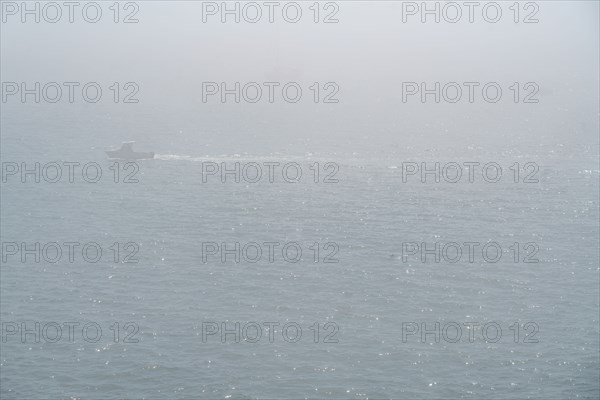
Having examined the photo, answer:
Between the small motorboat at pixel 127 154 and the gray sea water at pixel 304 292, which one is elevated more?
the small motorboat at pixel 127 154

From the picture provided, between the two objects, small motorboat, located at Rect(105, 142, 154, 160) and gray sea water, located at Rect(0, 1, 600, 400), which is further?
small motorboat, located at Rect(105, 142, 154, 160)

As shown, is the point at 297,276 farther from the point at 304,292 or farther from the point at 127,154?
the point at 127,154

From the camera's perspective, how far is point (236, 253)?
86.8ft

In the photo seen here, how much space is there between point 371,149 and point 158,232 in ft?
87.0

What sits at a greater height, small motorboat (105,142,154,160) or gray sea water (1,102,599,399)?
small motorboat (105,142,154,160)

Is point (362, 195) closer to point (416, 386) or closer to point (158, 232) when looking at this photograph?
point (158, 232)

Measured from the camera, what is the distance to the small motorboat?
46303 millimetres

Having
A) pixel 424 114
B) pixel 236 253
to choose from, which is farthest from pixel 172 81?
pixel 236 253

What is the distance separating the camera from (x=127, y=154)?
46281 millimetres

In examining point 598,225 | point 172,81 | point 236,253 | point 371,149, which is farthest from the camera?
point 172,81

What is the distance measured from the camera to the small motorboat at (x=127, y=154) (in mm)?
46303

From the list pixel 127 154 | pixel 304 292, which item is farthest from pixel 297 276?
pixel 127 154

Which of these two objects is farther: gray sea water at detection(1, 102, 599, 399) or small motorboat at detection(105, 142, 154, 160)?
small motorboat at detection(105, 142, 154, 160)

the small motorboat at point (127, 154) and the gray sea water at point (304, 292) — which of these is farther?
the small motorboat at point (127, 154)
